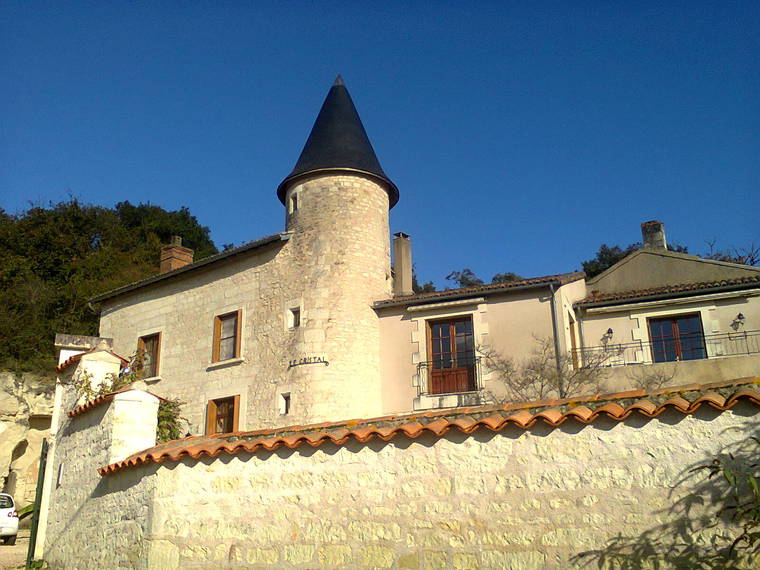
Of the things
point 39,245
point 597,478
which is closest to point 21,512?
point 39,245

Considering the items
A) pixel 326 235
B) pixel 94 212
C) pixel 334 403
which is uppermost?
pixel 94 212

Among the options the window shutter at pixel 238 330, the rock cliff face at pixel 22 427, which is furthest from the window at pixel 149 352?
the rock cliff face at pixel 22 427

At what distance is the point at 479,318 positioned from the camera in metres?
16.1

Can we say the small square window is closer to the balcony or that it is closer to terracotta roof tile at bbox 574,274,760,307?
the balcony

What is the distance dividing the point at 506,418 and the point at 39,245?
28413mm

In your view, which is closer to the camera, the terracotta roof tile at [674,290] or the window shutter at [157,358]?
the terracotta roof tile at [674,290]

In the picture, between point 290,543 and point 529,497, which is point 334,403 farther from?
point 529,497

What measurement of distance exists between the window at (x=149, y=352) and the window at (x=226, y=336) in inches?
88.7

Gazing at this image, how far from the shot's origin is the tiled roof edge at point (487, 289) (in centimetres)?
1566

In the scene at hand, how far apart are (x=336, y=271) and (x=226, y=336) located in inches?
135

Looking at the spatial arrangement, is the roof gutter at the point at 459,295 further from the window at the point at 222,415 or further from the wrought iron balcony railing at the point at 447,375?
the window at the point at 222,415

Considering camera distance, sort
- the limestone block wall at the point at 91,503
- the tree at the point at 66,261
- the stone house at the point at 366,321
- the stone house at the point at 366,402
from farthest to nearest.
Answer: the tree at the point at 66,261 → the stone house at the point at 366,321 → the limestone block wall at the point at 91,503 → the stone house at the point at 366,402

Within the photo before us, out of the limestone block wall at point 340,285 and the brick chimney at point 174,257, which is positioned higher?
the brick chimney at point 174,257

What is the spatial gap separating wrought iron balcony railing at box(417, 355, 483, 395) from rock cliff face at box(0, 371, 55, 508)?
11.8 metres
